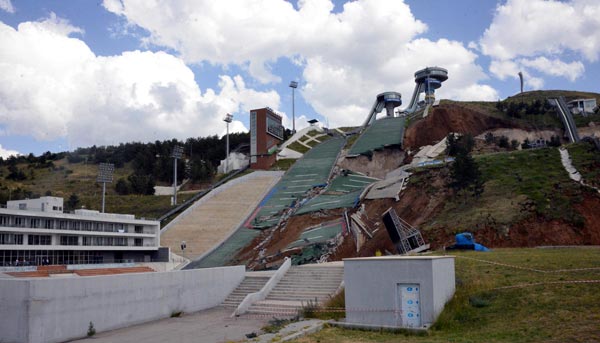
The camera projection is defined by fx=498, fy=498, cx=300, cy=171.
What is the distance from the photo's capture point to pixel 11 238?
36.4 metres

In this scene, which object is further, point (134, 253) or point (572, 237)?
point (134, 253)

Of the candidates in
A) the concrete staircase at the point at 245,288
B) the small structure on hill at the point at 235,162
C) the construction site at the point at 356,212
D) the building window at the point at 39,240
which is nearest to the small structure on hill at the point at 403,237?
the construction site at the point at 356,212

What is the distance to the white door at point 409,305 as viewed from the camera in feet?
51.4

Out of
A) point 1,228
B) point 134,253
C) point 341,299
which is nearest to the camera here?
point 341,299

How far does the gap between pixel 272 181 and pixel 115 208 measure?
789 inches

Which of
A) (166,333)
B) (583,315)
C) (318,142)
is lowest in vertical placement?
(166,333)

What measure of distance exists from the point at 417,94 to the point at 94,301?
91825 millimetres

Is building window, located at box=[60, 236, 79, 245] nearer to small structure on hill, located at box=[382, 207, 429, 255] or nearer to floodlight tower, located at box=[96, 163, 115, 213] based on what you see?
floodlight tower, located at box=[96, 163, 115, 213]

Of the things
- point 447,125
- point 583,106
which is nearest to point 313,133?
point 447,125

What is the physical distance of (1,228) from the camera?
115 feet

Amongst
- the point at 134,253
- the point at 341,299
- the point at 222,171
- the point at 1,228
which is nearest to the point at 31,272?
the point at 1,228

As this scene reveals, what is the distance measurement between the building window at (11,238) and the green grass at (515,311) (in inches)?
1177

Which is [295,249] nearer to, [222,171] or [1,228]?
[1,228]

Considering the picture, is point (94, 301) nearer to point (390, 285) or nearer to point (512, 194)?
point (390, 285)
